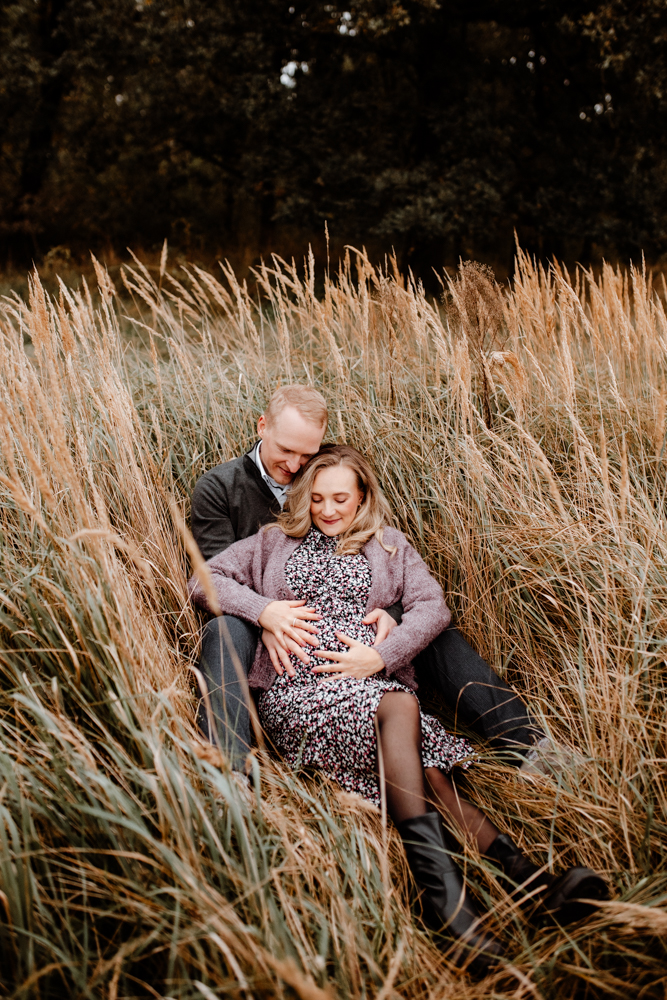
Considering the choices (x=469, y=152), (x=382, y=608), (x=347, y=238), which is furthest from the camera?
(x=347, y=238)

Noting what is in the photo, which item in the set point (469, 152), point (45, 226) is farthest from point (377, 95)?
point (45, 226)

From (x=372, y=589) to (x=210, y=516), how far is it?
2.16ft

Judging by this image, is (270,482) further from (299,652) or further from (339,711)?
(339,711)

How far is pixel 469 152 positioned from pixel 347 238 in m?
1.67

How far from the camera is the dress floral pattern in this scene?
1.74m

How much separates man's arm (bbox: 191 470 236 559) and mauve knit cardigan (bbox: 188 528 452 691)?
99mm

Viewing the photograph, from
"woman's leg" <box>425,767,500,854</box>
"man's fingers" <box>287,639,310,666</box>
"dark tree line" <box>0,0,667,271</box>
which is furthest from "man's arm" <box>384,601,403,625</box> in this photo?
"dark tree line" <box>0,0,667,271</box>

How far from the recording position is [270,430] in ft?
7.61

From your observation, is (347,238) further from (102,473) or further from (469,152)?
(102,473)

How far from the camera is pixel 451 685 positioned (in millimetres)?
2049

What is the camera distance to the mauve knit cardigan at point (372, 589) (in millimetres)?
2016

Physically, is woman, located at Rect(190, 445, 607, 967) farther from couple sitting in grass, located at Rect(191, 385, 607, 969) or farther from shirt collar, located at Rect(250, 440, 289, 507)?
shirt collar, located at Rect(250, 440, 289, 507)

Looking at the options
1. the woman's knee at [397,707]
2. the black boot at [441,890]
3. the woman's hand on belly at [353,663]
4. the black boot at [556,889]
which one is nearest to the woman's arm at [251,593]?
the woman's hand on belly at [353,663]

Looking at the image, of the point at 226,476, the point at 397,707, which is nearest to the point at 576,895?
the point at 397,707
